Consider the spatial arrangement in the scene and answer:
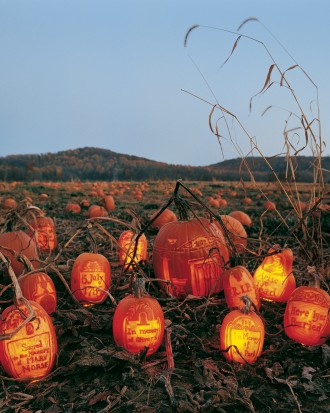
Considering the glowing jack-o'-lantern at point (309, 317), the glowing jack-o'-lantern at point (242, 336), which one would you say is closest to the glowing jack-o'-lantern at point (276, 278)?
the glowing jack-o'-lantern at point (309, 317)

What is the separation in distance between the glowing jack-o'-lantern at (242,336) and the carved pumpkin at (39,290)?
1452 mm

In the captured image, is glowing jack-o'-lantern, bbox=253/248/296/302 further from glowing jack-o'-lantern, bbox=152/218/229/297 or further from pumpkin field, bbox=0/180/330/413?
glowing jack-o'-lantern, bbox=152/218/229/297

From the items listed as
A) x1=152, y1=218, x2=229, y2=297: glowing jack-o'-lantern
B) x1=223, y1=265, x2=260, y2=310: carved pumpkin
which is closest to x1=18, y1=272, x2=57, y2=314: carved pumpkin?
x1=152, y1=218, x2=229, y2=297: glowing jack-o'-lantern

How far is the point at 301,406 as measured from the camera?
8.32ft

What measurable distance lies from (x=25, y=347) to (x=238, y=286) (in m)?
1.66

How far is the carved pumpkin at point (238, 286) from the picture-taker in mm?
3531

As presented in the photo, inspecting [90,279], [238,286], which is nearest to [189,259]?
[238,286]

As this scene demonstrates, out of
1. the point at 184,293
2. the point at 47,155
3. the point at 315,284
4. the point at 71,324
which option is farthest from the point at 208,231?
the point at 47,155

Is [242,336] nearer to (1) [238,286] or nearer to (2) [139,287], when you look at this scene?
(1) [238,286]

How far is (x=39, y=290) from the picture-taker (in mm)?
3564

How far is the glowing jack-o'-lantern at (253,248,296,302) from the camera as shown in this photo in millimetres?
3973

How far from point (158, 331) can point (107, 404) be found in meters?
0.68

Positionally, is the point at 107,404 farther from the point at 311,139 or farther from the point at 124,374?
the point at 311,139

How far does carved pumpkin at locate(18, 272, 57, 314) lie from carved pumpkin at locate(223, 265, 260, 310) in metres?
1.43
